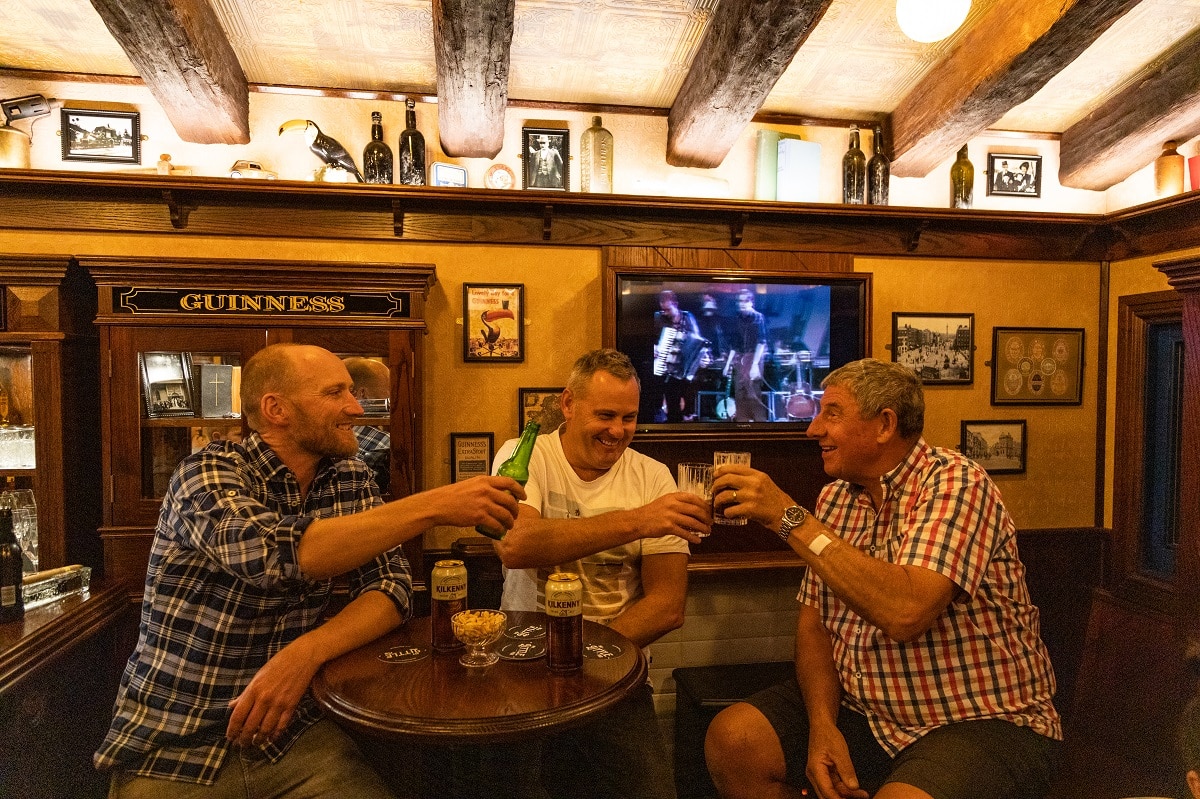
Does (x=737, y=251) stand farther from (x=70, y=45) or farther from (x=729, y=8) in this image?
(x=70, y=45)

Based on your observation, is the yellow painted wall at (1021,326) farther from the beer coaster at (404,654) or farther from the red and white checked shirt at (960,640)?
Result: the beer coaster at (404,654)

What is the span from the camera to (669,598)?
218cm

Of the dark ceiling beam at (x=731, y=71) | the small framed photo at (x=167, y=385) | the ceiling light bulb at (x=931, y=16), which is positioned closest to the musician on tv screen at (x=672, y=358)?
the dark ceiling beam at (x=731, y=71)

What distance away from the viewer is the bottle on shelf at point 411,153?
3.08 metres

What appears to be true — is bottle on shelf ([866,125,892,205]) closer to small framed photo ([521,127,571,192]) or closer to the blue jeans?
small framed photo ([521,127,571,192])

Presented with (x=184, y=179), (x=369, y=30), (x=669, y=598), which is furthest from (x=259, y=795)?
(x=369, y=30)

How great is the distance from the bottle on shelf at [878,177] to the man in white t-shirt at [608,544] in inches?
74.6

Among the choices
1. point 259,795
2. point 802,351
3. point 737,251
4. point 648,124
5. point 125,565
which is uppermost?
point 648,124

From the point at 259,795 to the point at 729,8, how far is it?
2760 millimetres

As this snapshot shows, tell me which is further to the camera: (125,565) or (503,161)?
(503,161)

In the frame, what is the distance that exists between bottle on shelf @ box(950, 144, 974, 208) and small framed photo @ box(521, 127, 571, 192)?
6.29 ft

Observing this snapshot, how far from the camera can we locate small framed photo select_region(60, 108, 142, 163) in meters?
3.00

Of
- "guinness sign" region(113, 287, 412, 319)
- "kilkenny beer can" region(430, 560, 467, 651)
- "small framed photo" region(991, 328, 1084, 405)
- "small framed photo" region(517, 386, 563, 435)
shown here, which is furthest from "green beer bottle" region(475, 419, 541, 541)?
"small framed photo" region(991, 328, 1084, 405)

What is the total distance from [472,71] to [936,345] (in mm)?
2563
